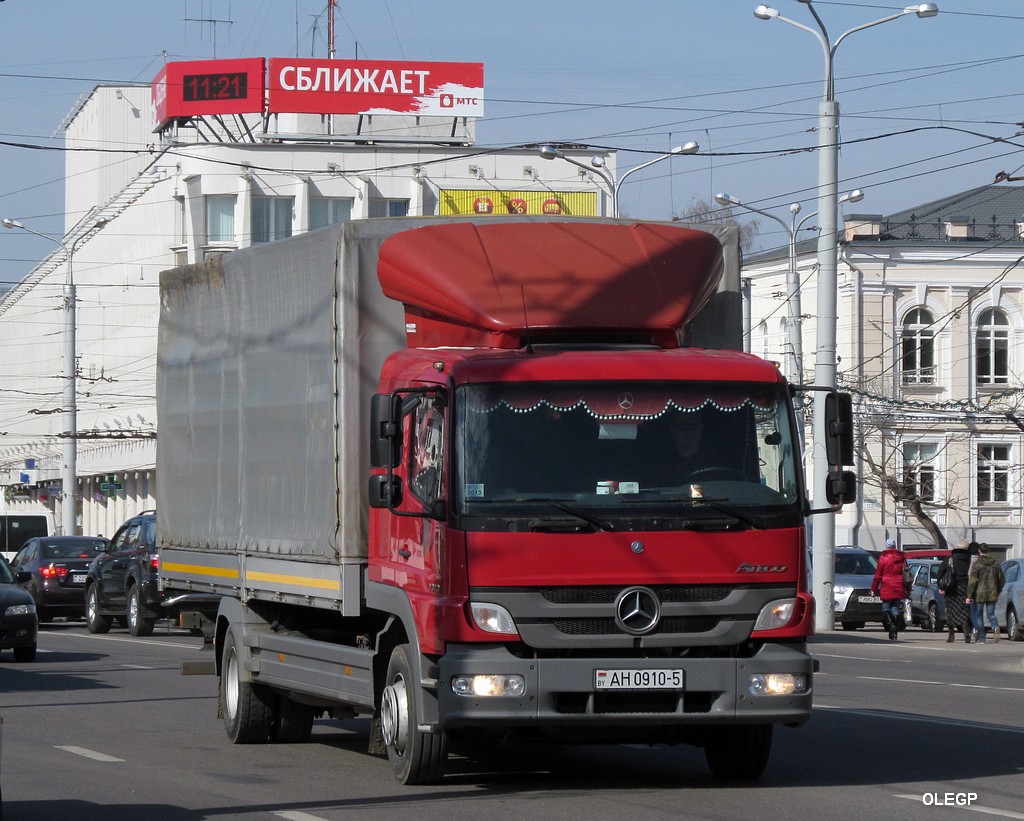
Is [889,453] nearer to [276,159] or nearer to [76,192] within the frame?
[276,159]

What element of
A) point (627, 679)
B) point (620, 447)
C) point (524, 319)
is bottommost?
point (627, 679)

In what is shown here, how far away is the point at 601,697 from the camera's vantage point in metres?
10.2

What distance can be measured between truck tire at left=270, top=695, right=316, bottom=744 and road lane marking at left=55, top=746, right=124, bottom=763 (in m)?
1.34

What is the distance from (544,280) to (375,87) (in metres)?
60.1

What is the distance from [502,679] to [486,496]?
1014mm

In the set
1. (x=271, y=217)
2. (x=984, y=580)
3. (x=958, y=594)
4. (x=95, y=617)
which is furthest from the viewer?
(x=271, y=217)

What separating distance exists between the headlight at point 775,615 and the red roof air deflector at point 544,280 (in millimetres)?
1852

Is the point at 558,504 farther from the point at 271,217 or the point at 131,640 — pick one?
the point at 271,217

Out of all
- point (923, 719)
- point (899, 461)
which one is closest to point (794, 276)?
point (899, 461)

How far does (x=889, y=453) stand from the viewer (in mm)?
59156

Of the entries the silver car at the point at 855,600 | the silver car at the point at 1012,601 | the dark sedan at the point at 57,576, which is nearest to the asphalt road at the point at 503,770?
the silver car at the point at 1012,601

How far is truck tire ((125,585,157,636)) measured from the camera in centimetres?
3011

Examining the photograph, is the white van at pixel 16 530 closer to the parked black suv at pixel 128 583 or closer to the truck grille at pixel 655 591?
the parked black suv at pixel 128 583

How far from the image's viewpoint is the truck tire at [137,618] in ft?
98.8
